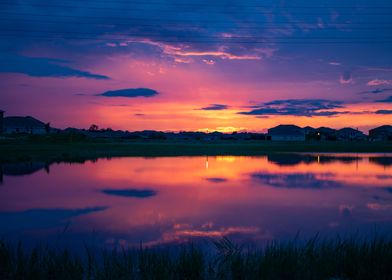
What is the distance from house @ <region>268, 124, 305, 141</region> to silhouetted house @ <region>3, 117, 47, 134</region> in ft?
267

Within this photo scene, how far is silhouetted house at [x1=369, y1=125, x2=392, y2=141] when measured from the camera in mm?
149900

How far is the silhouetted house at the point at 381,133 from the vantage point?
14990 cm

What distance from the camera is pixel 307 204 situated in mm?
18453

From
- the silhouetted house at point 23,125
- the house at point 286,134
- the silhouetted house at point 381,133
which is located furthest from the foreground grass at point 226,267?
the silhouetted house at point 381,133

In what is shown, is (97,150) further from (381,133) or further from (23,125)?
(381,133)

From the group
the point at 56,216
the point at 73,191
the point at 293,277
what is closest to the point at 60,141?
the point at 73,191

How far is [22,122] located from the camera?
362 ft

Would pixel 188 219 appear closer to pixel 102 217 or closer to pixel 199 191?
pixel 102 217

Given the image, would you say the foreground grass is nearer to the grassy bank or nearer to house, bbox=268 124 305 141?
the grassy bank

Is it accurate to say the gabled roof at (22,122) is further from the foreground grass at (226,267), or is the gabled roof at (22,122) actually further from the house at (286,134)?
the foreground grass at (226,267)

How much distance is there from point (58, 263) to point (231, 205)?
36.4 feet

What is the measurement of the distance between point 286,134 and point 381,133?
46.4 metres

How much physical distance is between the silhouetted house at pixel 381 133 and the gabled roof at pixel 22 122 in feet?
411

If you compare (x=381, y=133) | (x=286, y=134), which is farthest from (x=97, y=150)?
(x=381, y=133)
